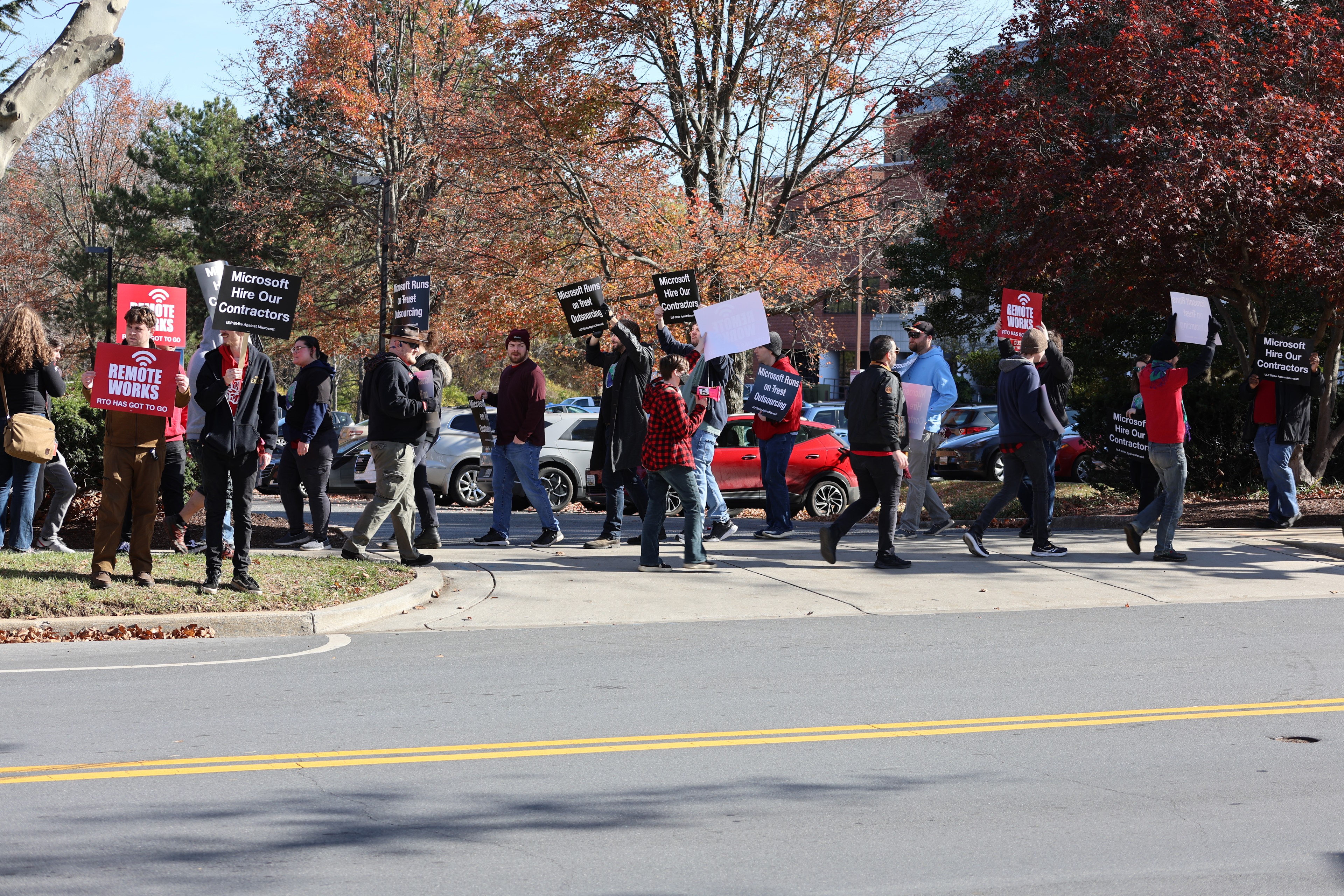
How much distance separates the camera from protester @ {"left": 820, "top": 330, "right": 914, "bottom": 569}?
10.8 meters

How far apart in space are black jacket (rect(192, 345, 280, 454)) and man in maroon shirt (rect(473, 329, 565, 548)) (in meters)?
3.19

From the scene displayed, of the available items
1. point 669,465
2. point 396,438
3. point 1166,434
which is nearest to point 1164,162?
point 1166,434

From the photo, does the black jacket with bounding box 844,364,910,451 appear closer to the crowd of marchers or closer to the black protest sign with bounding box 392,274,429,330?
the crowd of marchers

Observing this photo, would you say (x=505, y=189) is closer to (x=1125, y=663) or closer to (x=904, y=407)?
(x=904, y=407)

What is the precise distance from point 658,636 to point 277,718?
2950mm

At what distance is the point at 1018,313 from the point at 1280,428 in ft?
9.63

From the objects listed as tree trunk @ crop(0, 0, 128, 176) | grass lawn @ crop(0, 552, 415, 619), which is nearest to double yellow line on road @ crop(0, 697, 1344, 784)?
grass lawn @ crop(0, 552, 415, 619)

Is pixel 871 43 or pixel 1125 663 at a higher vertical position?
pixel 871 43

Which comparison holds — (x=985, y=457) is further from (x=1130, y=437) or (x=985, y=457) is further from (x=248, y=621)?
(x=248, y=621)

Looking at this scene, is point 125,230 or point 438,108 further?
point 125,230

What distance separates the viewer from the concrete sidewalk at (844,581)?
9305 millimetres

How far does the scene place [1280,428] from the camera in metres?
13.4

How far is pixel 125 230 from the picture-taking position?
141 ft

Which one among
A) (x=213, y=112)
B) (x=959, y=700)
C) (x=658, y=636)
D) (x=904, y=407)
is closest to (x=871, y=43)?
(x=904, y=407)
